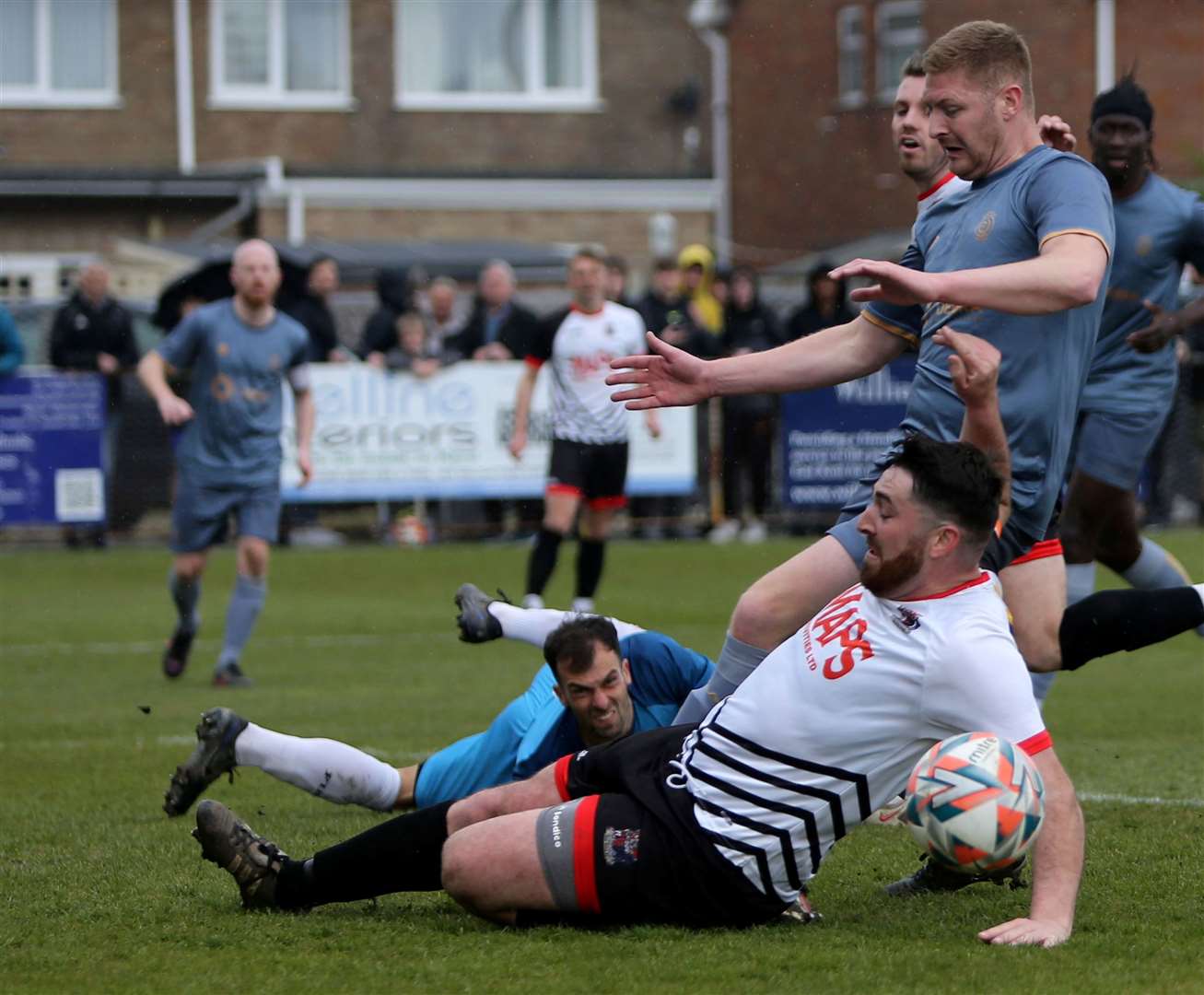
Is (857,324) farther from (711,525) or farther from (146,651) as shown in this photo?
(711,525)

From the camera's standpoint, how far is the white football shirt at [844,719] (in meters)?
4.58

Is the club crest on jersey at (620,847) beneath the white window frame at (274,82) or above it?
beneath

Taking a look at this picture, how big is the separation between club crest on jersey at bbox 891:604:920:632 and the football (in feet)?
0.87

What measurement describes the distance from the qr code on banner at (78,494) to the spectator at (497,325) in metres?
3.39

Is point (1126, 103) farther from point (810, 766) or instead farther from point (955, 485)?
point (810, 766)

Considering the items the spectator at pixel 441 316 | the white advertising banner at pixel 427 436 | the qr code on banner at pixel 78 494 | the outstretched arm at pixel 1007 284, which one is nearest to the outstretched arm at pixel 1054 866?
the outstretched arm at pixel 1007 284

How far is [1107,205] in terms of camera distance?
16.9 ft

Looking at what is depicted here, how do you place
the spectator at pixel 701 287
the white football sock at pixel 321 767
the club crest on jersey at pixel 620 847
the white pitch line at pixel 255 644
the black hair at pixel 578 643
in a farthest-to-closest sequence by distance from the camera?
the spectator at pixel 701 287 < the white pitch line at pixel 255 644 < the white football sock at pixel 321 767 < the black hair at pixel 578 643 < the club crest on jersey at pixel 620 847

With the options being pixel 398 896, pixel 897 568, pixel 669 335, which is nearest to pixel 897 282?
pixel 897 568

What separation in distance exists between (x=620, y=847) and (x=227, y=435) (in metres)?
6.62

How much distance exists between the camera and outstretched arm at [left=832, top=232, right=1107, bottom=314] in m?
4.71

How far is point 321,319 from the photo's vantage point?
1836 centimetres

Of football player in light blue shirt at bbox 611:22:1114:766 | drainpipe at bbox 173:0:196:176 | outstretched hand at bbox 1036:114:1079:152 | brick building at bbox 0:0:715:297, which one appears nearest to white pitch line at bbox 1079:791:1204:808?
football player in light blue shirt at bbox 611:22:1114:766

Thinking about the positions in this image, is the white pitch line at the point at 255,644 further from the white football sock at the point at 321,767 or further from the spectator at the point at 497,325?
the spectator at the point at 497,325
